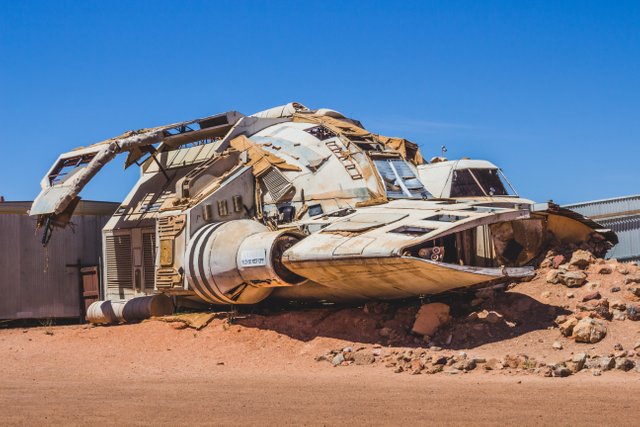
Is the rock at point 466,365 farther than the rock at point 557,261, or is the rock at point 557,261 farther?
the rock at point 557,261

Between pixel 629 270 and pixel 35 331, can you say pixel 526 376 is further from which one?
pixel 35 331

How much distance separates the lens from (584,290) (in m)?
16.9

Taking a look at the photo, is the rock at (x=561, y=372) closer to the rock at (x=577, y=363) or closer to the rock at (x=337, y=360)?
the rock at (x=577, y=363)

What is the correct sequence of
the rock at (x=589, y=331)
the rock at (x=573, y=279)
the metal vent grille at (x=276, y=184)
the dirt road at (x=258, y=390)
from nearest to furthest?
the dirt road at (x=258, y=390)
the rock at (x=589, y=331)
the rock at (x=573, y=279)
the metal vent grille at (x=276, y=184)

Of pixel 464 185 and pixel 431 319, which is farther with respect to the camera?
pixel 464 185

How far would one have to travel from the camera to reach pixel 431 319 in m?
16.3

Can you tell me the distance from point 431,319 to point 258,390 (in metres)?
4.82

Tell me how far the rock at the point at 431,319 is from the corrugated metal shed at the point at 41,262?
1211 cm

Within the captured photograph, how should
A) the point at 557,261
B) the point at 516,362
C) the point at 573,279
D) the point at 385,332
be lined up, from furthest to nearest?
1. the point at 557,261
2. the point at 573,279
3. the point at 385,332
4. the point at 516,362

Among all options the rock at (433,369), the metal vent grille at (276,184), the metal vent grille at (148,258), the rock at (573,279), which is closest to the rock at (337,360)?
the rock at (433,369)

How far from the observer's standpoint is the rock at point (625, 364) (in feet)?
41.5

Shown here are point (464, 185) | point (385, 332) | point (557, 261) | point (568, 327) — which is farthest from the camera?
point (464, 185)

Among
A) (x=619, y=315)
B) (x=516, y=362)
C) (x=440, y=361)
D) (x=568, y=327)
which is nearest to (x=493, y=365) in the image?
(x=516, y=362)

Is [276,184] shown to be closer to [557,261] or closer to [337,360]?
[337,360]
